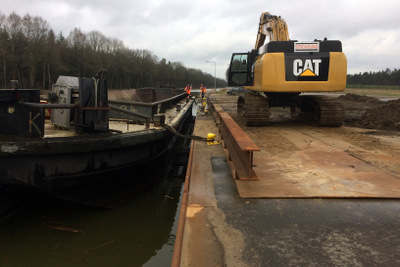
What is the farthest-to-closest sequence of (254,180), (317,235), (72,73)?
(72,73) < (254,180) < (317,235)

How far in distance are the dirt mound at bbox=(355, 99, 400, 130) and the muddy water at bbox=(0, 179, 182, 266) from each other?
7070 mm

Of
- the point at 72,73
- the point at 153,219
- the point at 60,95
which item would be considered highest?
the point at 72,73

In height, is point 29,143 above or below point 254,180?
above

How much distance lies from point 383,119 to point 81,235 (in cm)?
924

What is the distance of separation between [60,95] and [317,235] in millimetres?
4621

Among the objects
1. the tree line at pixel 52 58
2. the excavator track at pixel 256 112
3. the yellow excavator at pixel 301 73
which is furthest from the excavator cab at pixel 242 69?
the tree line at pixel 52 58

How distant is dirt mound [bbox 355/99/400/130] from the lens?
30.4ft

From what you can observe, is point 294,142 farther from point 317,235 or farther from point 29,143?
point 29,143

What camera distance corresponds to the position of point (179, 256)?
2422 millimetres

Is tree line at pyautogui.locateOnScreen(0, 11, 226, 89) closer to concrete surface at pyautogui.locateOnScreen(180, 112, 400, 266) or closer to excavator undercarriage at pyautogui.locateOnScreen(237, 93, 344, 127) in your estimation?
excavator undercarriage at pyautogui.locateOnScreen(237, 93, 344, 127)

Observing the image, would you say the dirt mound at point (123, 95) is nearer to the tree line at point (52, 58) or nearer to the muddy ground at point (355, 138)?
the muddy ground at point (355, 138)

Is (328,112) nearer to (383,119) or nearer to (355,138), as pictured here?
(355,138)

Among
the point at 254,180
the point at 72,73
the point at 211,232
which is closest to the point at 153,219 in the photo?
the point at 254,180

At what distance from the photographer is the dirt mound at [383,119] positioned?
30.4 ft
